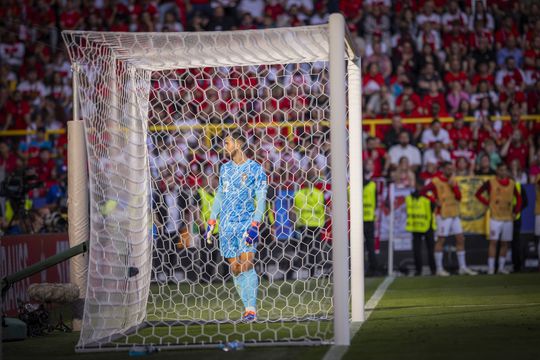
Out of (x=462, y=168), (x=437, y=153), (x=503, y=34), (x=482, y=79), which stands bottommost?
(x=462, y=168)

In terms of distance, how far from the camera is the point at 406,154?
18.0 metres

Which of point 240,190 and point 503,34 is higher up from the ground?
point 503,34

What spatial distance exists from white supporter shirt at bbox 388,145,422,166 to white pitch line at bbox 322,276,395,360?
271cm

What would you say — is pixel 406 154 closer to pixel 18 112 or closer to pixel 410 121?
pixel 410 121

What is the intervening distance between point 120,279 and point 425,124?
421 inches

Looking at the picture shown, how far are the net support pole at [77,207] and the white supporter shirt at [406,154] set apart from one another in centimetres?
912

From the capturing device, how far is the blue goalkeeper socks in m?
9.41

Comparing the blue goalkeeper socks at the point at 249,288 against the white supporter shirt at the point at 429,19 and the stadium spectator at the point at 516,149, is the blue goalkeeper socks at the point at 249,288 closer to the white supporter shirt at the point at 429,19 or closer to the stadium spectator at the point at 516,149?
the stadium spectator at the point at 516,149

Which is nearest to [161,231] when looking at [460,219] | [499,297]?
[499,297]

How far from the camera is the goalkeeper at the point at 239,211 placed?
9.48 metres

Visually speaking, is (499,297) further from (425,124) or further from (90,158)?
(425,124)

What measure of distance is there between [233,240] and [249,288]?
46 centimetres

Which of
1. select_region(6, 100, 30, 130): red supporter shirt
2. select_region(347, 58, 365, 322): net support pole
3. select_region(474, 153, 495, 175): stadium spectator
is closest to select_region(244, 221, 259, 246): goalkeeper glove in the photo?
select_region(347, 58, 365, 322): net support pole

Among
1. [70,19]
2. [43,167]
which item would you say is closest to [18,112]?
[43,167]
